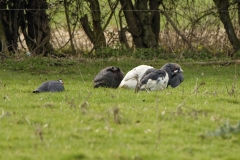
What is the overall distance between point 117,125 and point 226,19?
42.6 feet

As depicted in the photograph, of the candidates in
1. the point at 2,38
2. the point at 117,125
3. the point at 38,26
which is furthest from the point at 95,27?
the point at 117,125

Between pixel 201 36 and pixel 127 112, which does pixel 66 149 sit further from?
pixel 201 36

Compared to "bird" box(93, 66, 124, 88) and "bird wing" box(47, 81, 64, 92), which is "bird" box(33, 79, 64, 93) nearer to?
"bird wing" box(47, 81, 64, 92)

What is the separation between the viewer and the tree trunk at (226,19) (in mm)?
20594

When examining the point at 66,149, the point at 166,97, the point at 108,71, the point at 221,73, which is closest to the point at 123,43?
the point at 221,73

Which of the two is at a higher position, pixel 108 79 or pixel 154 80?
pixel 154 80

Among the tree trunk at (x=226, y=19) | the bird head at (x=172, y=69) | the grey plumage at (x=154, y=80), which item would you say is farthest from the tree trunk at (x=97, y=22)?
the grey plumage at (x=154, y=80)

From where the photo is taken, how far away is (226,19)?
67.6ft

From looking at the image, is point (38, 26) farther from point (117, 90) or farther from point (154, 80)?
point (154, 80)

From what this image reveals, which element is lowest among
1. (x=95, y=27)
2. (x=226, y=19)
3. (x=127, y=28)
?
(x=127, y=28)

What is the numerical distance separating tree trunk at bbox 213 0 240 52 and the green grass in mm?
8660

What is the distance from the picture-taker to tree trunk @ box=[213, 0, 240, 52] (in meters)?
20.6

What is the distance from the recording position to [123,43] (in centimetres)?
2153

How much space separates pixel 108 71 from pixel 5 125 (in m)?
5.46
